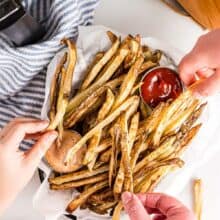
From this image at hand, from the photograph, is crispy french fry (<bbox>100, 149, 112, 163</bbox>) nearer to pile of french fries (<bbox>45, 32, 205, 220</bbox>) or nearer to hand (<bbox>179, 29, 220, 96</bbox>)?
pile of french fries (<bbox>45, 32, 205, 220</bbox>)

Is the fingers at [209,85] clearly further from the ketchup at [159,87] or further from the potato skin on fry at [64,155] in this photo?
the potato skin on fry at [64,155]

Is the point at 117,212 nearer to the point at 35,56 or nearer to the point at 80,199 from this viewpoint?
the point at 80,199

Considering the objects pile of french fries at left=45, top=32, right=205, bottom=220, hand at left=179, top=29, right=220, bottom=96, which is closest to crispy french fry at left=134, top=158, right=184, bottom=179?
pile of french fries at left=45, top=32, right=205, bottom=220

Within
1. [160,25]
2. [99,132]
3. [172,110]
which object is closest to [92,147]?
[99,132]

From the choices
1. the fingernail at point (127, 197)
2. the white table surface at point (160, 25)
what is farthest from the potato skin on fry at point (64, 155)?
the white table surface at point (160, 25)

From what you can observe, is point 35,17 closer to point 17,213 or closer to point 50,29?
point 50,29

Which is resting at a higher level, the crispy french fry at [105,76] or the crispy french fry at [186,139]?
the crispy french fry at [105,76]

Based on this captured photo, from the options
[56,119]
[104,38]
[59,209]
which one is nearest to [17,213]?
[59,209]
